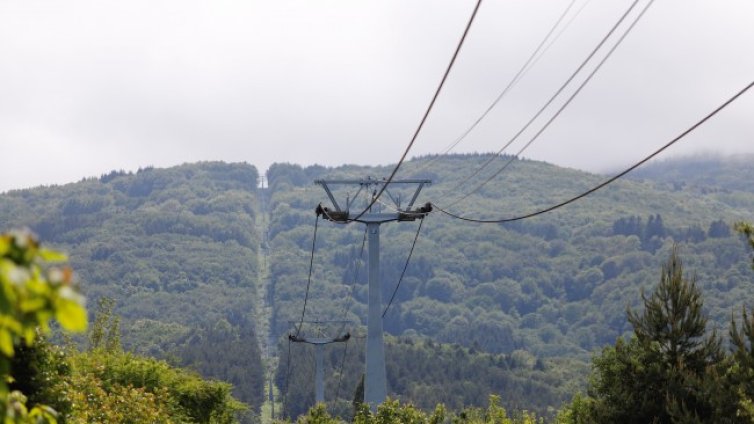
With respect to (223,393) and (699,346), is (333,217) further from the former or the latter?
(223,393)

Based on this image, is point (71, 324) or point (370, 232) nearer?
point (71, 324)

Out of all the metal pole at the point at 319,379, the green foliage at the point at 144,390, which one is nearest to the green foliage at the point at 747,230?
the green foliage at the point at 144,390

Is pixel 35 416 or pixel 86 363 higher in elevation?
pixel 35 416

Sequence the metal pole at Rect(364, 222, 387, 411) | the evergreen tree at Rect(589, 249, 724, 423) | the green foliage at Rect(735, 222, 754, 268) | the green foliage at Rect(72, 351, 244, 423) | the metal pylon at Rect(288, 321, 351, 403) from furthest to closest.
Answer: the metal pylon at Rect(288, 321, 351, 403) → the evergreen tree at Rect(589, 249, 724, 423) → the metal pole at Rect(364, 222, 387, 411) → the green foliage at Rect(72, 351, 244, 423) → the green foliage at Rect(735, 222, 754, 268)

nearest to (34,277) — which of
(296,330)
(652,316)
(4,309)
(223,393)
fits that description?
(4,309)

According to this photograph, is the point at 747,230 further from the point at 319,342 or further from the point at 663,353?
the point at 319,342

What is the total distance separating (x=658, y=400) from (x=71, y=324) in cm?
3080

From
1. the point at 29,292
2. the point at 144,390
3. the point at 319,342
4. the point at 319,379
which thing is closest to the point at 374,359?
the point at 144,390

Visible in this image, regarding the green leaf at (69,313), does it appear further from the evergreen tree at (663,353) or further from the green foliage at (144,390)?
the evergreen tree at (663,353)

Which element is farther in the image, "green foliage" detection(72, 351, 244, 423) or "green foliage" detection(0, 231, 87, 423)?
"green foliage" detection(72, 351, 244, 423)

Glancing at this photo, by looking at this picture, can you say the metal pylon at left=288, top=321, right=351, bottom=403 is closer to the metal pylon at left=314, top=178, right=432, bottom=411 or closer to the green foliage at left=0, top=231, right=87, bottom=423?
the metal pylon at left=314, top=178, right=432, bottom=411

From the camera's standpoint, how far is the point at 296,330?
5866 centimetres

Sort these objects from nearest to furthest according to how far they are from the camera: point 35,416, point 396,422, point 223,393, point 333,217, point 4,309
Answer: point 4,309 → point 35,416 → point 396,422 → point 333,217 → point 223,393

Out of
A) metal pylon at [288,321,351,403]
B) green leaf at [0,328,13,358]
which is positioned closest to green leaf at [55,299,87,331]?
green leaf at [0,328,13,358]
